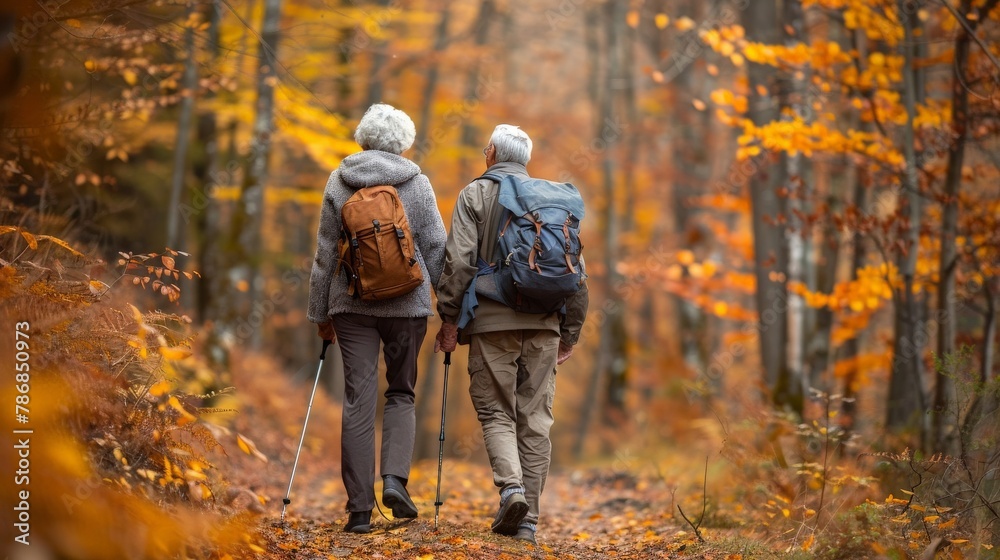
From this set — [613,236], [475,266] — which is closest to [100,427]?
[475,266]

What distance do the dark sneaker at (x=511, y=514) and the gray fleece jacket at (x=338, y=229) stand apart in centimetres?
120

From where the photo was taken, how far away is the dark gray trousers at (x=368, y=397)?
5344 millimetres

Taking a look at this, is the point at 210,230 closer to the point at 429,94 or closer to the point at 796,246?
the point at 429,94

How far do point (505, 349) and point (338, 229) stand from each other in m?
1.23

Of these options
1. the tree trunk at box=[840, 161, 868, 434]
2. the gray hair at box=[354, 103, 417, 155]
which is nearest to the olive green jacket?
the gray hair at box=[354, 103, 417, 155]

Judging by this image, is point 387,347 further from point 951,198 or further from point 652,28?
point 652,28

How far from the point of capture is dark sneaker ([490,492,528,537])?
17.0 ft

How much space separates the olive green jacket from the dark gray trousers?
0.91ft

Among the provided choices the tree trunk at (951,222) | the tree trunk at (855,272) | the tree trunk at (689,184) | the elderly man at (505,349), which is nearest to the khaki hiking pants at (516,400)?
the elderly man at (505,349)

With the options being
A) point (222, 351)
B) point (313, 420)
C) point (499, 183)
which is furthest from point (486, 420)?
point (313, 420)

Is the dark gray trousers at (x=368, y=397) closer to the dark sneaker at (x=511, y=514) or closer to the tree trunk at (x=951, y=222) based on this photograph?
the dark sneaker at (x=511, y=514)

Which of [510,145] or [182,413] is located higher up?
[510,145]

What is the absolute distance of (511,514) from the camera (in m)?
5.23

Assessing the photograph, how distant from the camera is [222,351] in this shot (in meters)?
11.0
